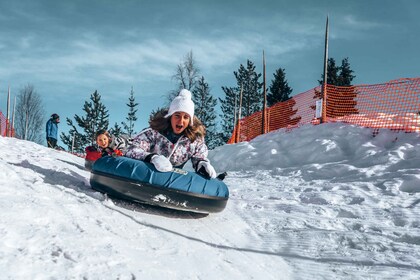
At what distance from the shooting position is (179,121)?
13.5 feet

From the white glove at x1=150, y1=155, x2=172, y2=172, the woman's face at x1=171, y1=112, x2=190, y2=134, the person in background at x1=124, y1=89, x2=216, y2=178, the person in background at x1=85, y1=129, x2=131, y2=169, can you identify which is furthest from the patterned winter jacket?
the person in background at x1=85, y1=129, x2=131, y2=169

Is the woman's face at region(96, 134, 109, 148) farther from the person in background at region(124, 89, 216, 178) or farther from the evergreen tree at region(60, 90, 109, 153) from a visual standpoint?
the evergreen tree at region(60, 90, 109, 153)

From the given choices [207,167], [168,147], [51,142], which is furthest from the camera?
[51,142]

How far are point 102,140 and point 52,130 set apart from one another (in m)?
7.63

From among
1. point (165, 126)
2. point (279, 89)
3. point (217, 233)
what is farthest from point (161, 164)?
point (279, 89)

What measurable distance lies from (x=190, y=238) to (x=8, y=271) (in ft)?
5.18

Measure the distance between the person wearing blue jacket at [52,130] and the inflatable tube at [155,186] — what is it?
10283 mm

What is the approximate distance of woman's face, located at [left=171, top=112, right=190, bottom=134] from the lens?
13.4 feet

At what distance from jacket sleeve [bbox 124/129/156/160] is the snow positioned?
562 millimetres

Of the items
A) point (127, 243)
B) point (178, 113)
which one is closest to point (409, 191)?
point (178, 113)

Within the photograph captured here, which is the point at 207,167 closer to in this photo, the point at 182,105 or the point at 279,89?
the point at 182,105

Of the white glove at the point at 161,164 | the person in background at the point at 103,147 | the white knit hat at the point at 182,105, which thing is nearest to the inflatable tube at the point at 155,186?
the white glove at the point at 161,164

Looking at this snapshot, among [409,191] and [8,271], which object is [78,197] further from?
[409,191]

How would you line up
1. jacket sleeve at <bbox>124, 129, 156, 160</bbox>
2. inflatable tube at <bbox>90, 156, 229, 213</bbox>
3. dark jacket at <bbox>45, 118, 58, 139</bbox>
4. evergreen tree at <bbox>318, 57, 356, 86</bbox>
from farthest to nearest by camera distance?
1. evergreen tree at <bbox>318, 57, 356, 86</bbox>
2. dark jacket at <bbox>45, 118, 58, 139</bbox>
3. jacket sleeve at <bbox>124, 129, 156, 160</bbox>
4. inflatable tube at <bbox>90, 156, 229, 213</bbox>
